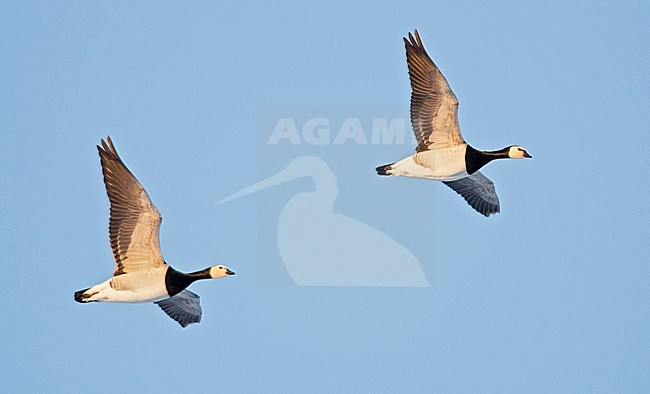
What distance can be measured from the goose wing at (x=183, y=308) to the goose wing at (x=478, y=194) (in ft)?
15.9

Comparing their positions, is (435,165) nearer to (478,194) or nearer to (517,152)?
(517,152)

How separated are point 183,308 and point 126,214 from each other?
287 cm

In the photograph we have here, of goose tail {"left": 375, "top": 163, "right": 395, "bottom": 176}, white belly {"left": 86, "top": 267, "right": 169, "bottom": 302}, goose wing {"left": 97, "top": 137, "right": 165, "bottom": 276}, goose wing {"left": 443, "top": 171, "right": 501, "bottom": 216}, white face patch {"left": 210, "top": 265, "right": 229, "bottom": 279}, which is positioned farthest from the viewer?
goose wing {"left": 443, "top": 171, "right": 501, "bottom": 216}

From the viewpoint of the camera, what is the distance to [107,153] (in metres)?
19.8

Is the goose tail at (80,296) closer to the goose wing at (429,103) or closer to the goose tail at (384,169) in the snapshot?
the goose tail at (384,169)

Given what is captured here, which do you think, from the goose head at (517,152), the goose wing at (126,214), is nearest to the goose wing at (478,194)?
the goose head at (517,152)

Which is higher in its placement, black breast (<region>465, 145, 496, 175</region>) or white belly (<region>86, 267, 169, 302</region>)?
black breast (<region>465, 145, 496, 175</region>)

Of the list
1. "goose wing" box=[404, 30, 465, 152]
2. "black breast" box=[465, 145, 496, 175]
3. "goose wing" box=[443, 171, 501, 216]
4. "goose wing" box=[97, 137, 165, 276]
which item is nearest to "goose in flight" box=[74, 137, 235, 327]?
"goose wing" box=[97, 137, 165, 276]

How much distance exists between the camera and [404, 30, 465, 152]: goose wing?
68.7 ft

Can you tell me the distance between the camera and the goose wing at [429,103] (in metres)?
21.0

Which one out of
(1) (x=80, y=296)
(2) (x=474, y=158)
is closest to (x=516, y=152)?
(2) (x=474, y=158)

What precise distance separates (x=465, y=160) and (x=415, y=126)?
99 centimetres

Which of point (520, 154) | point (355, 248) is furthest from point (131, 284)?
point (355, 248)

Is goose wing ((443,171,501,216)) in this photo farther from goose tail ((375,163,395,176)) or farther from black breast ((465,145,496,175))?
goose tail ((375,163,395,176))
